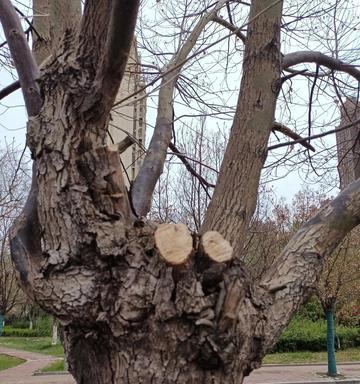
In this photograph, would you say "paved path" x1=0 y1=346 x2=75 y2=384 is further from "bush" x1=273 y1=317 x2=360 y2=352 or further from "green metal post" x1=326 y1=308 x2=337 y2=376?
"bush" x1=273 y1=317 x2=360 y2=352

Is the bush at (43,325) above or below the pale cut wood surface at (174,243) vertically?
below

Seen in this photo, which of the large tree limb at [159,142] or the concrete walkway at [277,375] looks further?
the concrete walkway at [277,375]

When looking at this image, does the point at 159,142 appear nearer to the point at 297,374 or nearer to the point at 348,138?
the point at 348,138

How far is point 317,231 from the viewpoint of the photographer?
2.26 m

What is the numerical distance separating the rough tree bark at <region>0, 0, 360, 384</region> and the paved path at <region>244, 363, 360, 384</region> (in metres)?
10.1

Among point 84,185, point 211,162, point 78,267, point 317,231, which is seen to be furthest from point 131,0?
point 211,162

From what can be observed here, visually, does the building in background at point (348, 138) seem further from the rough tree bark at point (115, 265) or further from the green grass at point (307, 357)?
the green grass at point (307, 357)

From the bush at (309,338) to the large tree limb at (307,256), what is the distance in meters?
16.9

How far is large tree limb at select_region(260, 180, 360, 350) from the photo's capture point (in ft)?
6.77

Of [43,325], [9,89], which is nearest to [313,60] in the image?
[9,89]

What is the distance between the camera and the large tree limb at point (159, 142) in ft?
8.87

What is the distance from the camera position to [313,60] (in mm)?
3145

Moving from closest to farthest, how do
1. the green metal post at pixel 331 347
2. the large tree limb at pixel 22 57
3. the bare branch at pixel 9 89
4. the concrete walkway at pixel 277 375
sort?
the large tree limb at pixel 22 57 → the bare branch at pixel 9 89 → the concrete walkway at pixel 277 375 → the green metal post at pixel 331 347

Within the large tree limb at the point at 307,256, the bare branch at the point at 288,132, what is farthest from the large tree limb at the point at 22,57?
the bare branch at the point at 288,132
